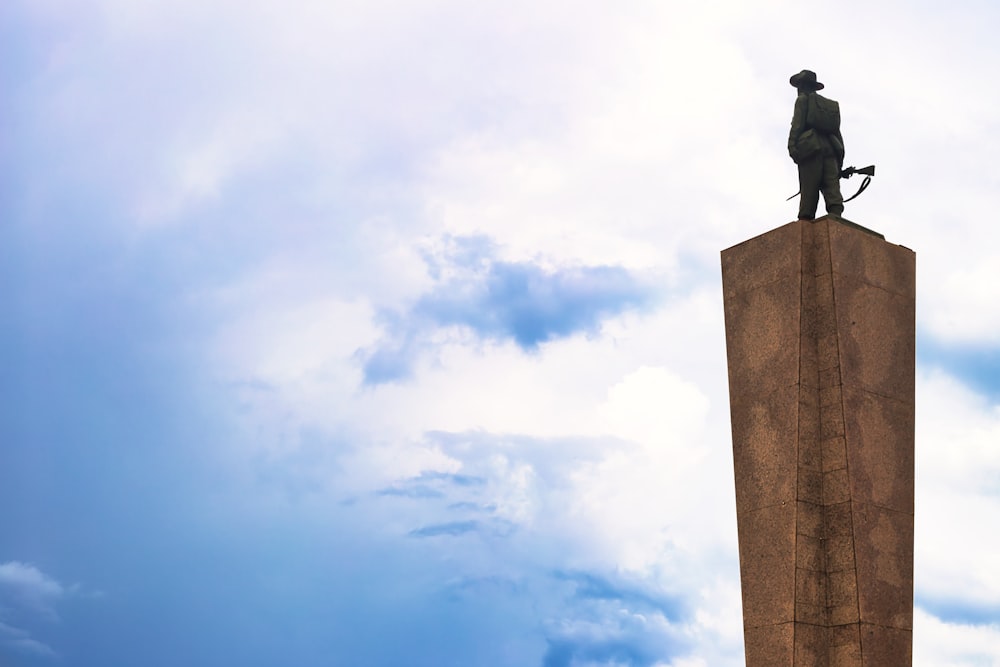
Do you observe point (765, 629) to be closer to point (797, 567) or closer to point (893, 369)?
point (797, 567)

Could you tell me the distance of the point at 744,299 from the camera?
21.4 m

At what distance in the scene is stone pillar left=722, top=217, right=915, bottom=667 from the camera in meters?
19.7

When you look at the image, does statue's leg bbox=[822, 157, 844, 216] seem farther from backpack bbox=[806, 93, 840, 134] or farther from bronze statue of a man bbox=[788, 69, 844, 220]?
backpack bbox=[806, 93, 840, 134]

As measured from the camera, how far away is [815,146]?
71.0 feet

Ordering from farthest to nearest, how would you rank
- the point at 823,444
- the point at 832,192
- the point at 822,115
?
the point at 822,115
the point at 832,192
the point at 823,444

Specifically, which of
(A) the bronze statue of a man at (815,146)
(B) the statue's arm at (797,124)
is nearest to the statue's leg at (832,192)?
(A) the bronze statue of a man at (815,146)

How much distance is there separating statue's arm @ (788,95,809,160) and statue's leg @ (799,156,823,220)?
0.32 meters

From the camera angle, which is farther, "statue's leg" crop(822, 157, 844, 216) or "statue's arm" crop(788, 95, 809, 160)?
"statue's arm" crop(788, 95, 809, 160)

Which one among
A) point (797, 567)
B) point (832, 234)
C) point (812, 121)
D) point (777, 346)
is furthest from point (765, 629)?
point (812, 121)

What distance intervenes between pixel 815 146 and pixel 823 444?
15.1 feet

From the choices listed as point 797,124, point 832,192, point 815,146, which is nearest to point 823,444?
point 832,192

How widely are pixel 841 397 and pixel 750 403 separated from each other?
4.66 ft

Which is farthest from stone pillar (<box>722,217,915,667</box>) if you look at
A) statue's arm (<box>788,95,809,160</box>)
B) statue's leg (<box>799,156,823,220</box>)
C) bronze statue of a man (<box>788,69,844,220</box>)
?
statue's arm (<box>788,95,809,160</box>)

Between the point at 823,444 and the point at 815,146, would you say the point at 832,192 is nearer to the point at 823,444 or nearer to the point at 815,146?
the point at 815,146
